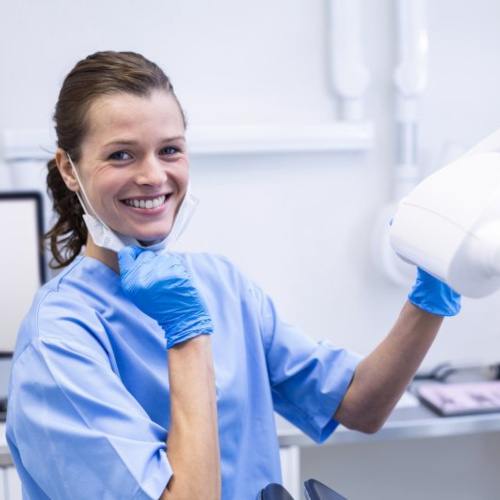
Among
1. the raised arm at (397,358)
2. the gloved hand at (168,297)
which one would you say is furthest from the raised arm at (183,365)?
the raised arm at (397,358)

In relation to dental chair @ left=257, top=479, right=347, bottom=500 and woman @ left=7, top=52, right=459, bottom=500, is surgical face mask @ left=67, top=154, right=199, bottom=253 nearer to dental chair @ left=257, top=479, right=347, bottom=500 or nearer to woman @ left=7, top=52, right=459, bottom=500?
woman @ left=7, top=52, right=459, bottom=500

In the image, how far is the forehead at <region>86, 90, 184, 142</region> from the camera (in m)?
1.00

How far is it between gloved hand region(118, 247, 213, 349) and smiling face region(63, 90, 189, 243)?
0.29 ft

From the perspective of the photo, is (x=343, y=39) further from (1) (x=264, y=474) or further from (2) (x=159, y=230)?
(1) (x=264, y=474)

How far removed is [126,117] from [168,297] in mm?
258

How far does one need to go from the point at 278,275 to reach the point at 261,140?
1.17 feet

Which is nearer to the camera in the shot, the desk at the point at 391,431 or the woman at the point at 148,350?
the woman at the point at 148,350

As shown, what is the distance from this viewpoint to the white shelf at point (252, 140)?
1660 mm

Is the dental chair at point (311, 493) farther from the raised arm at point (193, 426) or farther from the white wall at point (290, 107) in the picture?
the white wall at point (290, 107)

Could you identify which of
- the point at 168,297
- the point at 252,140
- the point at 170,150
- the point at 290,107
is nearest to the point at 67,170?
the point at 170,150

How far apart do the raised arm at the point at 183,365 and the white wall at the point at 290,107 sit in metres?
0.82

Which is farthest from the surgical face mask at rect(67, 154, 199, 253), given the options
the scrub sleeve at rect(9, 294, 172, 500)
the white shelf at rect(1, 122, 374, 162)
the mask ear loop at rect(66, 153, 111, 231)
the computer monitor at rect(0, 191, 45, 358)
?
the white shelf at rect(1, 122, 374, 162)

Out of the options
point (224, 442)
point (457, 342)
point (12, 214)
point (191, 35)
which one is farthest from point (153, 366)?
point (457, 342)

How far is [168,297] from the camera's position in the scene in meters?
0.96
